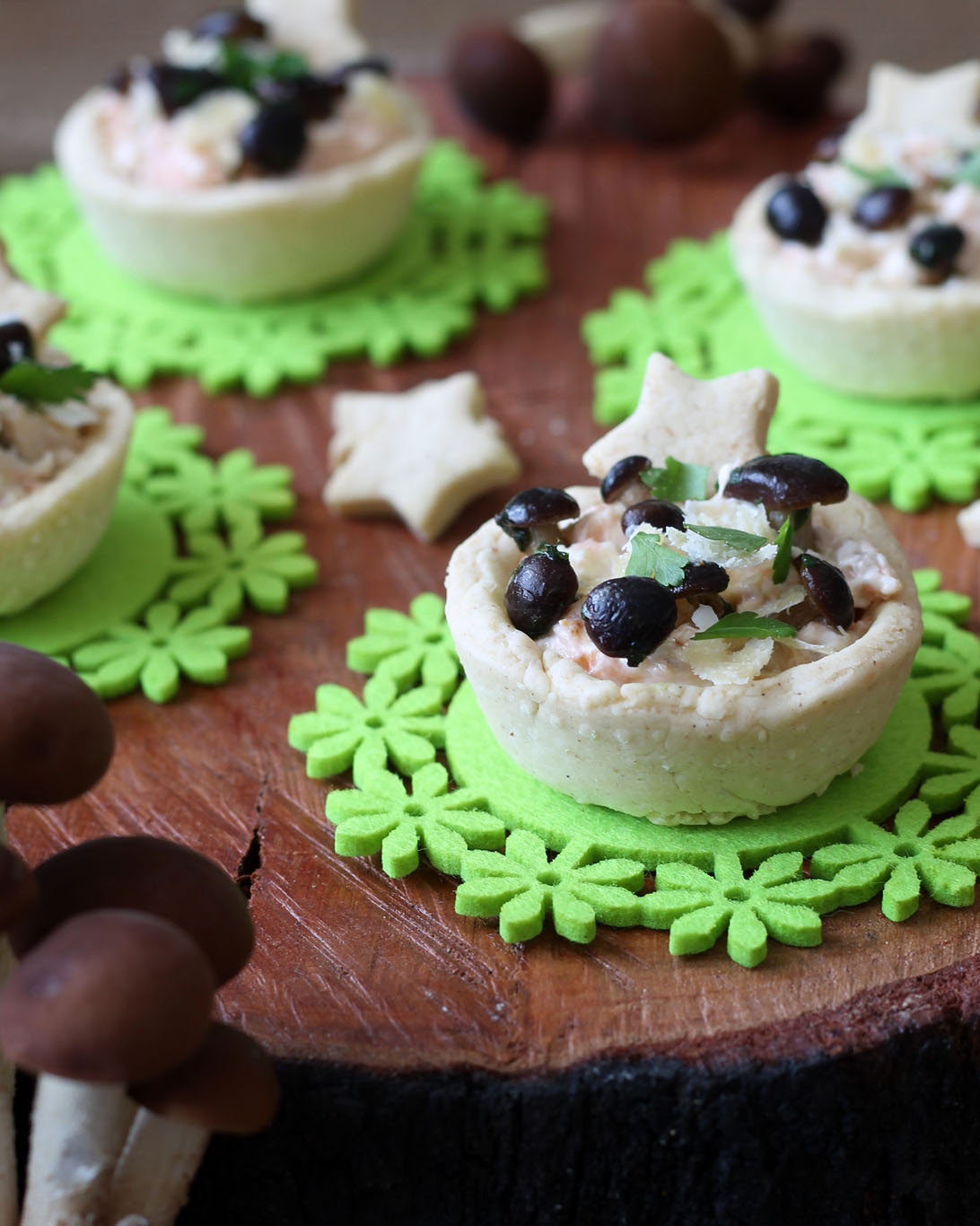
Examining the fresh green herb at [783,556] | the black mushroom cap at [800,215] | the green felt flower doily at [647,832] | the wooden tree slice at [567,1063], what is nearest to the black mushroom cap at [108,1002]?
the wooden tree slice at [567,1063]

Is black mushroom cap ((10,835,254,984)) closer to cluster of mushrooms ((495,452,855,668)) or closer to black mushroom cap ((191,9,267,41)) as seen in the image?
cluster of mushrooms ((495,452,855,668))

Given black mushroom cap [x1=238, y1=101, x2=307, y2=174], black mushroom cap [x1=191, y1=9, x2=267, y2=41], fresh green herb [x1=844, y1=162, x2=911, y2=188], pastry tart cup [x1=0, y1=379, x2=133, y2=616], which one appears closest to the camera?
pastry tart cup [x1=0, y1=379, x2=133, y2=616]

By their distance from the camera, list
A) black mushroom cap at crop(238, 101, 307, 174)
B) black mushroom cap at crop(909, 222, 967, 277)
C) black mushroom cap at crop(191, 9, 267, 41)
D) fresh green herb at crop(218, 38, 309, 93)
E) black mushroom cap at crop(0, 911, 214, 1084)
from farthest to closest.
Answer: black mushroom cap at crop(191, 9, 267, 41) → fresh green herb at crop(218, 38, 309, 93) → black mushroom cap at crop(238, 101, 307, 174) → black mushroom cap at crop(909, 222, 967, 277) → black mushroom cap at crop(0, 911, 214, 1084)

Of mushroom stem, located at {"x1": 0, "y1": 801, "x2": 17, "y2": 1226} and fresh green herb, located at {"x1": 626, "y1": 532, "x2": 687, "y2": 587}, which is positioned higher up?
fresh green herb, located at {"x1": 626, "y1": 532, "x2": 687, "y2": 587}

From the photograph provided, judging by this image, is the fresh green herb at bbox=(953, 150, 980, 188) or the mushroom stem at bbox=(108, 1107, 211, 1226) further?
the fresh green herb at bbox=(953, 150, 980, 188)

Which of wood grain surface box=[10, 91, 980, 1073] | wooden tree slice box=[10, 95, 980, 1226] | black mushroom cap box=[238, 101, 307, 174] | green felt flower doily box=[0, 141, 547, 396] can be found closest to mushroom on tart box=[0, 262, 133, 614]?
wood grain surface box=[10, 91, 980, 1073]

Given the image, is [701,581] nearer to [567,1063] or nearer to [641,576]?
[641,576]

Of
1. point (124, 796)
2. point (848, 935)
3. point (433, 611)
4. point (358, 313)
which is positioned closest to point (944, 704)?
point (848, 935)

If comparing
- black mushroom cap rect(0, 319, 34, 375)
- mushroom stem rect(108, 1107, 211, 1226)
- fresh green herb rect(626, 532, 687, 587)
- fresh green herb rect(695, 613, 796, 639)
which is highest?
black mushroom cap rect(0, 319, 34, 375)
